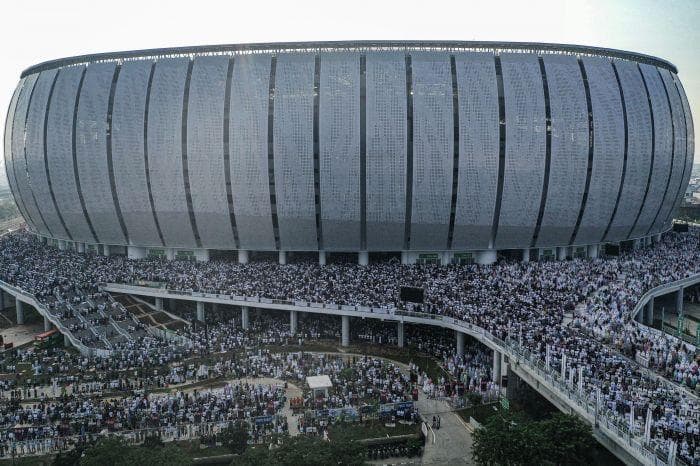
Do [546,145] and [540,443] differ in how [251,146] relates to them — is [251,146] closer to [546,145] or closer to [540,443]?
[546,145]

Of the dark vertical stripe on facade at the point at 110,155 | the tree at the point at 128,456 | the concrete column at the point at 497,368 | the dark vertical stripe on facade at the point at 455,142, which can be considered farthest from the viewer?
the dark vertical stripe on facade at the point at 110,155

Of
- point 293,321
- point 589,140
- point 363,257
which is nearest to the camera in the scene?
point 293,321

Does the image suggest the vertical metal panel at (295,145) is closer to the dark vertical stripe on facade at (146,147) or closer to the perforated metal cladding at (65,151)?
the dark vertical stripe on facade at (146,147)

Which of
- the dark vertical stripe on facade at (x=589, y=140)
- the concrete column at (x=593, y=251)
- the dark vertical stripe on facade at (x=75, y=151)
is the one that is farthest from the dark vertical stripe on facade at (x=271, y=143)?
the concrete column at (x=593, y=251)

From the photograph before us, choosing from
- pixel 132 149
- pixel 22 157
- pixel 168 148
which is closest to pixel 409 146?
pixel 168 148

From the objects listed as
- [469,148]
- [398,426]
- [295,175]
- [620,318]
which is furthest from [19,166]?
[620,318]

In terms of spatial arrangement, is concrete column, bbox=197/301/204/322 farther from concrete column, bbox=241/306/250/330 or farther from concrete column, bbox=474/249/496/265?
concrete column, bbox=474/249/496/265

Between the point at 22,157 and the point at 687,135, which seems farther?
the point at 687,135
